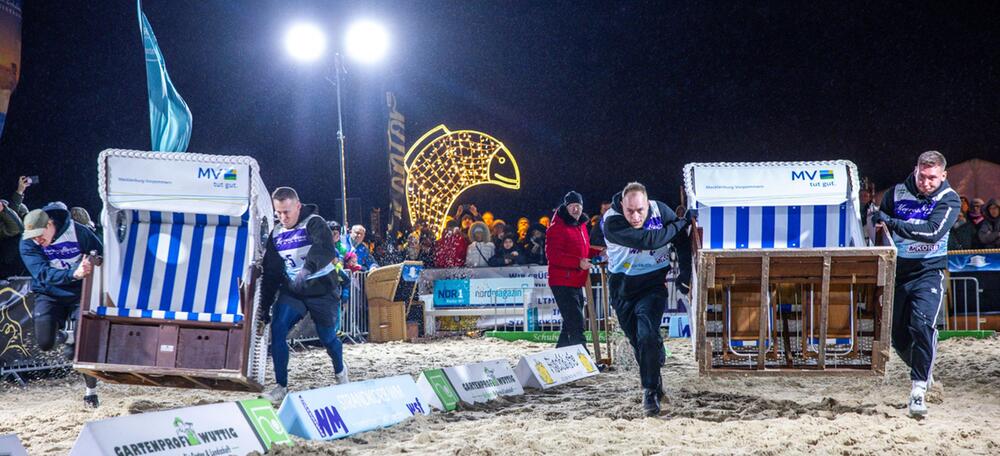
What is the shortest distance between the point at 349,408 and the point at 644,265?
8.22 feet

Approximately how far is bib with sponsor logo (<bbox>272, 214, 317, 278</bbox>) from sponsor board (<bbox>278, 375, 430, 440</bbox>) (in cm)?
153

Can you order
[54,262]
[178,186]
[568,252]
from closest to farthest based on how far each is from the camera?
[178,186] < [54,262] < [568,252]

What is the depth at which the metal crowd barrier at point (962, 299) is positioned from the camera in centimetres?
1313

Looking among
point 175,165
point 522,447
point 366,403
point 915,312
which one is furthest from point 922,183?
point 175,165

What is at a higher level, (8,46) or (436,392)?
(8,46)

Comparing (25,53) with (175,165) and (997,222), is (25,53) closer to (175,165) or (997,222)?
(175,165)

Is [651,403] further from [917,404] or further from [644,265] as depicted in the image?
[917,404]

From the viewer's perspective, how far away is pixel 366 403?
5926 mm

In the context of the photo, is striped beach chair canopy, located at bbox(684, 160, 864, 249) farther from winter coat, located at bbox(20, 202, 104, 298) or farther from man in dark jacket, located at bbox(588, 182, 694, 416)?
winter coat, located at bbox(20, 202, 104, 298)

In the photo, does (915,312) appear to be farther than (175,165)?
No

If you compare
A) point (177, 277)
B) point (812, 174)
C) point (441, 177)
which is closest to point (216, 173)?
point (177, 277)

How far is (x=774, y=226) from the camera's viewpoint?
25.3ft

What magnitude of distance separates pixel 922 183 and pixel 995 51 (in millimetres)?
16453

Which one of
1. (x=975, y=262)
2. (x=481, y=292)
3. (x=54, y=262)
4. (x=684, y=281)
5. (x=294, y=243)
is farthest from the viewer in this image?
(x=481, y=292)
